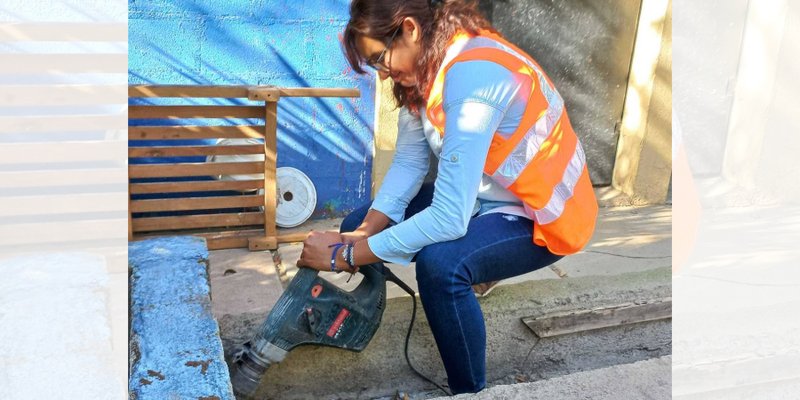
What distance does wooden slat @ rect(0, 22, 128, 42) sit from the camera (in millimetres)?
3584

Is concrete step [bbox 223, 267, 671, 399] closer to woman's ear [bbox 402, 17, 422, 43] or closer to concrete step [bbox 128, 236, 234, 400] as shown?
concrete step [bbox 128, 236, 234, 400]

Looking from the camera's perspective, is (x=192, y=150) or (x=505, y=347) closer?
(x=505, y=347)

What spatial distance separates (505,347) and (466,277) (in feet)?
2.85

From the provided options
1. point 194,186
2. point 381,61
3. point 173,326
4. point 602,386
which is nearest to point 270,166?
point 194,186

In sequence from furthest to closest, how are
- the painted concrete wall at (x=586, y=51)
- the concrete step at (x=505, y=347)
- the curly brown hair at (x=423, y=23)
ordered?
1. the painted concrete wall at (x=586, y=51)
2. the concrete step at (x=505, y=347)
3. the curly brown hair at (x=423, y=23)

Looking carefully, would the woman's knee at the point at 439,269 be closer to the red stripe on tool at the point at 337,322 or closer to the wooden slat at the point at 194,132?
the red stripe on tool at the point at 337,322

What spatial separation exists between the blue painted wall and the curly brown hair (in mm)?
1992

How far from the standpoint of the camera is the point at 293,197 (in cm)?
434

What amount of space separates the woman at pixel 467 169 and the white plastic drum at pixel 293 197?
1.94 m

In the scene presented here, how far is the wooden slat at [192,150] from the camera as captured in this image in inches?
149
